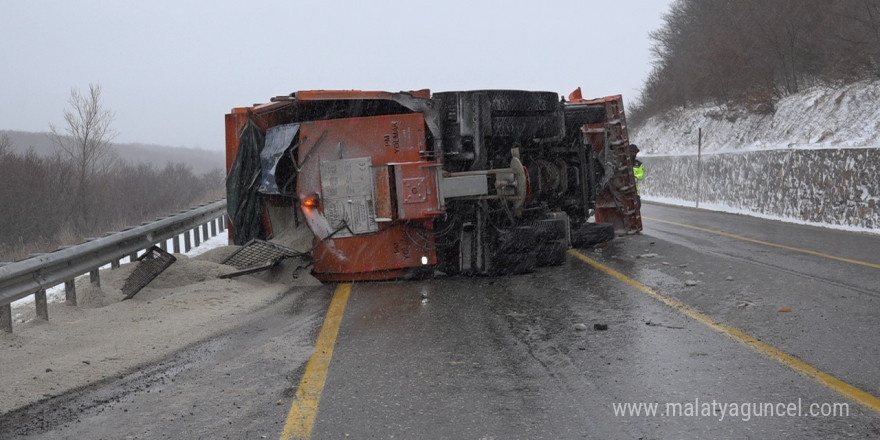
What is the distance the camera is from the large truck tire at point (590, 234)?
1233 centimetres

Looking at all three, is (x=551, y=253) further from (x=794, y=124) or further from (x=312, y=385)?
(x=794, y=124)

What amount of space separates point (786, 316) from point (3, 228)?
37.6 meters

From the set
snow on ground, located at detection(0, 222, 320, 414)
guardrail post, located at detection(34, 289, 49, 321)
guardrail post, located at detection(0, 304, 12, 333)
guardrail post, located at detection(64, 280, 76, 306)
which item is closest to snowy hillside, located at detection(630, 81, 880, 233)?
snow on ground, located at detection(0, 222, 320, 414)

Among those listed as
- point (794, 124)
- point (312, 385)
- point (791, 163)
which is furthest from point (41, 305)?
point (794, 124)

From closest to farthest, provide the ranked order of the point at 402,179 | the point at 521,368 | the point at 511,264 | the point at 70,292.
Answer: the point at 521,368 → the point at 70,292 → the point at 402,179 → the point at 511,264

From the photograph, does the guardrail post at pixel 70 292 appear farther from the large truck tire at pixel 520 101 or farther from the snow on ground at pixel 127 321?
the large truck tire at pixel 520 101

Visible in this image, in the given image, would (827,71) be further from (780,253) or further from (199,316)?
(199,316)

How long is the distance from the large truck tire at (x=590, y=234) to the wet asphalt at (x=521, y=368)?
10.8ft

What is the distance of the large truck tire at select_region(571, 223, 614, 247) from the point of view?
12.3m

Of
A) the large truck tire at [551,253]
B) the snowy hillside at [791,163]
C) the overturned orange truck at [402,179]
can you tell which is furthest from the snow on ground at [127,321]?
the snowy hillside at [791,163]

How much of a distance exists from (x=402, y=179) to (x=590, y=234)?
4.43 m

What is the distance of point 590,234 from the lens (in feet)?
40.9

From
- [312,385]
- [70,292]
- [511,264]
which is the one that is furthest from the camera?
[511,264]

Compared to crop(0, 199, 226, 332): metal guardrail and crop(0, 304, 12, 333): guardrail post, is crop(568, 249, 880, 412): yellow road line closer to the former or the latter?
crop(0, 199, 226, 332): metal guardrail
